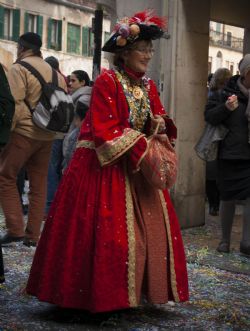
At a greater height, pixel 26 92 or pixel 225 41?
pixel 225 41

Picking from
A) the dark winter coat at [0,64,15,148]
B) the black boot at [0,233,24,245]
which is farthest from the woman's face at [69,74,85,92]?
the dark winter coat at [0,64,15,148]

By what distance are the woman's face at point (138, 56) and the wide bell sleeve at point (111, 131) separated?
185mm

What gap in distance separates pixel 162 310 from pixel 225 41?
192ft

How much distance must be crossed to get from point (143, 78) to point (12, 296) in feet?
5.75

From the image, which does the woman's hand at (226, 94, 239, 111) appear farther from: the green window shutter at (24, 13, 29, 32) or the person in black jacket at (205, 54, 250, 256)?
the green window shutter at (24, 13, 29, 32)

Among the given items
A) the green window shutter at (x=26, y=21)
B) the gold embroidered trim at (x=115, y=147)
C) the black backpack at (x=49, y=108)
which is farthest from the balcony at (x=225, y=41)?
the gold embroidered trim at (x=115, y=147)

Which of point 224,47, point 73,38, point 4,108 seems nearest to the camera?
point 4,108

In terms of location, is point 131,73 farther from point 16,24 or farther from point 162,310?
point 16,24

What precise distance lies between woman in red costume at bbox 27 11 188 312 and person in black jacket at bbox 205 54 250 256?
226cm

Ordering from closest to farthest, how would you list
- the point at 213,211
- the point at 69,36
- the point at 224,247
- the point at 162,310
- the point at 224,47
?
1. the point at 162,310
2. the point at 224,247
3. the point at 213,211
4. the point at 69,36
5. the point at 224,47

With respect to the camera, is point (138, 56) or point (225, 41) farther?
point (225, 41)

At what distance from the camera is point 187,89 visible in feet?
27.0

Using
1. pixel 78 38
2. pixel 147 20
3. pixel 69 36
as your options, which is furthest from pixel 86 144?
pixel 78 38

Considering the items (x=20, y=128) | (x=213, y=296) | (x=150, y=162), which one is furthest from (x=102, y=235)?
(x=20, y=128)
